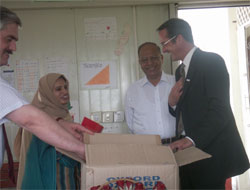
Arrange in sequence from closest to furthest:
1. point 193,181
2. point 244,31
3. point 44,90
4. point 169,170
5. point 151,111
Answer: point 169,170 → point 193,181 → point 44,90 → point 151,111 → point 244,31

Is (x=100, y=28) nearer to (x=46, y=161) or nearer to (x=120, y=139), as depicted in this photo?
(x=46, y=161)

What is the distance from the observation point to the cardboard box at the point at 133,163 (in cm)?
102

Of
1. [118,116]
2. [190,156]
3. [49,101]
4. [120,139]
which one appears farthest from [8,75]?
[190,156]

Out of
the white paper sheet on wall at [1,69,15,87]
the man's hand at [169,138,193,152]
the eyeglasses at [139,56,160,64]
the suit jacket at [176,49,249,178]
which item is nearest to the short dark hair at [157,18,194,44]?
the suit jacket at [176,49,249,178]

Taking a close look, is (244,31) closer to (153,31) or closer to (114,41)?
(153,31)

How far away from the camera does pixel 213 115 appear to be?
1.58 meters

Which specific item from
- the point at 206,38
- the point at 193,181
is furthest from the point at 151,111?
the point at 206,38

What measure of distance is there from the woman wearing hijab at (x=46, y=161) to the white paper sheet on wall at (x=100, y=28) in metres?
0.78

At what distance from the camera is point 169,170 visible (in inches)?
41.9

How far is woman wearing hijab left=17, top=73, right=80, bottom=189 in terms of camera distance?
4.95ft

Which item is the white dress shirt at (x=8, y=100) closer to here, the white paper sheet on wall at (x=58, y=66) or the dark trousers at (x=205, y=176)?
the dark trousers at (x=205, y=176)

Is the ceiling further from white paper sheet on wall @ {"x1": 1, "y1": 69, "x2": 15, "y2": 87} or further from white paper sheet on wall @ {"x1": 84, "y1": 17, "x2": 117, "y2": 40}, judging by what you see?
white paper sheet on wall @ {"x1": 1, "y1": 69, "x2": 15, "y2": 87}

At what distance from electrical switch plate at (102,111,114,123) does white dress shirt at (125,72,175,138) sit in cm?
30

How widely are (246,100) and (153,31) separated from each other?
154 cm
